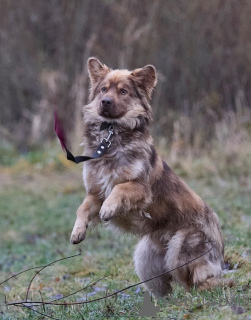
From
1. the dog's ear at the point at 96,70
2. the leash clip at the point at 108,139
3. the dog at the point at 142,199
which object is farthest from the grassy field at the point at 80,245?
the dog's ear at the point at 96,70

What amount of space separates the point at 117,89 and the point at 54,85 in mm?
10796

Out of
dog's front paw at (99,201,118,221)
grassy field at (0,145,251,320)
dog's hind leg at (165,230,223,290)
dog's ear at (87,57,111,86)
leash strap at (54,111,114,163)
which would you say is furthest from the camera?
dog's ear at (87,57,111,86)

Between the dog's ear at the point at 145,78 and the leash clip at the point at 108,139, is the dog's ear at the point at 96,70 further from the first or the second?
the leash clip at the point at 108,139

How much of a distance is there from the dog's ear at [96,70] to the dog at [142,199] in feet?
0.23

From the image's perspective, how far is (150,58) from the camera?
48.7 feet

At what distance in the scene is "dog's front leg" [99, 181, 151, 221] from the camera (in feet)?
15.0

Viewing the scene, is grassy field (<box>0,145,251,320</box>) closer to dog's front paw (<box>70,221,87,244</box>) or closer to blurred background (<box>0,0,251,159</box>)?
dog's front paw (<box>70,221,87,244</box>)

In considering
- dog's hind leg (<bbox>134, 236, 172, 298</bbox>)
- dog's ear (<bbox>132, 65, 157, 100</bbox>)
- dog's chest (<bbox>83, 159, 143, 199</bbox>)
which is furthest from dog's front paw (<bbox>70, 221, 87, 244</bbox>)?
dog's ear (<bbox>132, 65, 157, 100</bbox>)

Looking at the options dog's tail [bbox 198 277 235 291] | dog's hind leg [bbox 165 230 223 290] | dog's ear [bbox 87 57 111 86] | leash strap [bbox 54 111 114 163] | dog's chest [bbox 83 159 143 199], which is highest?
dog's ear [bbox 87 57 111 86]

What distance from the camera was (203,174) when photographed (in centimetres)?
1164

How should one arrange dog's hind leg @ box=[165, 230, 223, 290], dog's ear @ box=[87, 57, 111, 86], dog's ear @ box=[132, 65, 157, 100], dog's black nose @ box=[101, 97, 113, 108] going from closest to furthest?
dog's hind leg @ box=[165, 230, 223, 290] < dog's black nose @ box=[101, 97, 113, 108] < dog's ear @ box=[132, 65, 157, 100] < dog's ear @ box=[87, 57, 111, 86]

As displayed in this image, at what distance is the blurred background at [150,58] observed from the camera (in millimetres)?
13719

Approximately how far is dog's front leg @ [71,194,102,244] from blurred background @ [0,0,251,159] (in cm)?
741

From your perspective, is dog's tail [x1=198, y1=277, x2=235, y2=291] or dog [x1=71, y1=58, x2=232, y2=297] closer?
dog's tail [x1=198, y1=277, x2=235, y2=291]
